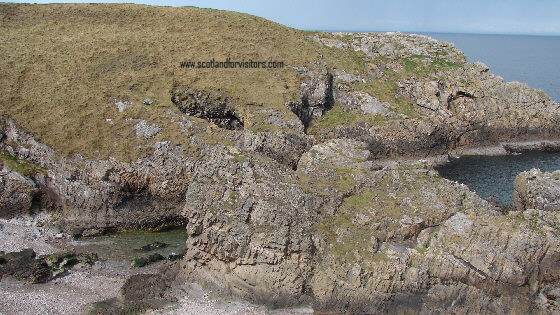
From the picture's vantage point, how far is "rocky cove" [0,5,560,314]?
23.1 metres

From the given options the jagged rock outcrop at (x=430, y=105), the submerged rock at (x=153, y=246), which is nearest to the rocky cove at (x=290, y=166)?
the jagged rock outcrop at (x=430, y=105)

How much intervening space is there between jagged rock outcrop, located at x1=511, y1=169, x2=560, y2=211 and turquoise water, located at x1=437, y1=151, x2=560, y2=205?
5506mm

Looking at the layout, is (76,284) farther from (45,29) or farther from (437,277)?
(45,29)

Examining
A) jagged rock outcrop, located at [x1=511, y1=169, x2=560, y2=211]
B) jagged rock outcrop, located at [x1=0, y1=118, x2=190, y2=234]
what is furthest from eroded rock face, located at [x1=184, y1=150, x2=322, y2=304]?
jagged rock outcrop, located at [x1=511, y1=169, x2=560, y2=211]

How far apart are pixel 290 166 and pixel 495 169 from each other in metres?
23.8

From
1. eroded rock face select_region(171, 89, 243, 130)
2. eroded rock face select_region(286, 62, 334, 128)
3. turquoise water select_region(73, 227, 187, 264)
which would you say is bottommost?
turquoise water select_region(73, 227, 187, 264)

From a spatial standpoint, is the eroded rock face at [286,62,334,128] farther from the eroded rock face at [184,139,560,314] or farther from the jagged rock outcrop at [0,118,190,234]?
the eroded rock face at [184,139,560,314]

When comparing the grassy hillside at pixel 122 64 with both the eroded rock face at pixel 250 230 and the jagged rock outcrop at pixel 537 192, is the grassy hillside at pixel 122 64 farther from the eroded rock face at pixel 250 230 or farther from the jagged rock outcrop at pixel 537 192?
the jagged rock outcrop at pixel 537 192

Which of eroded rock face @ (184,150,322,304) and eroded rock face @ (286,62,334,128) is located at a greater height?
eroded rock face @ (286,62,334,128)

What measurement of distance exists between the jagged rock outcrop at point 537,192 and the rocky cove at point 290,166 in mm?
141

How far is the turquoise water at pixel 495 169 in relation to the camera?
3984 cm

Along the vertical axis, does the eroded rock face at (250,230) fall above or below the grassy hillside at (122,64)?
below

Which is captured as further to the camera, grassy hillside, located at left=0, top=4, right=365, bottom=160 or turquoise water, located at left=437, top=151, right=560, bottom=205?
turquoise water, located at left=437, top=151, right=560, bottom=205

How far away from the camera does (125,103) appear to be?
39.6m
